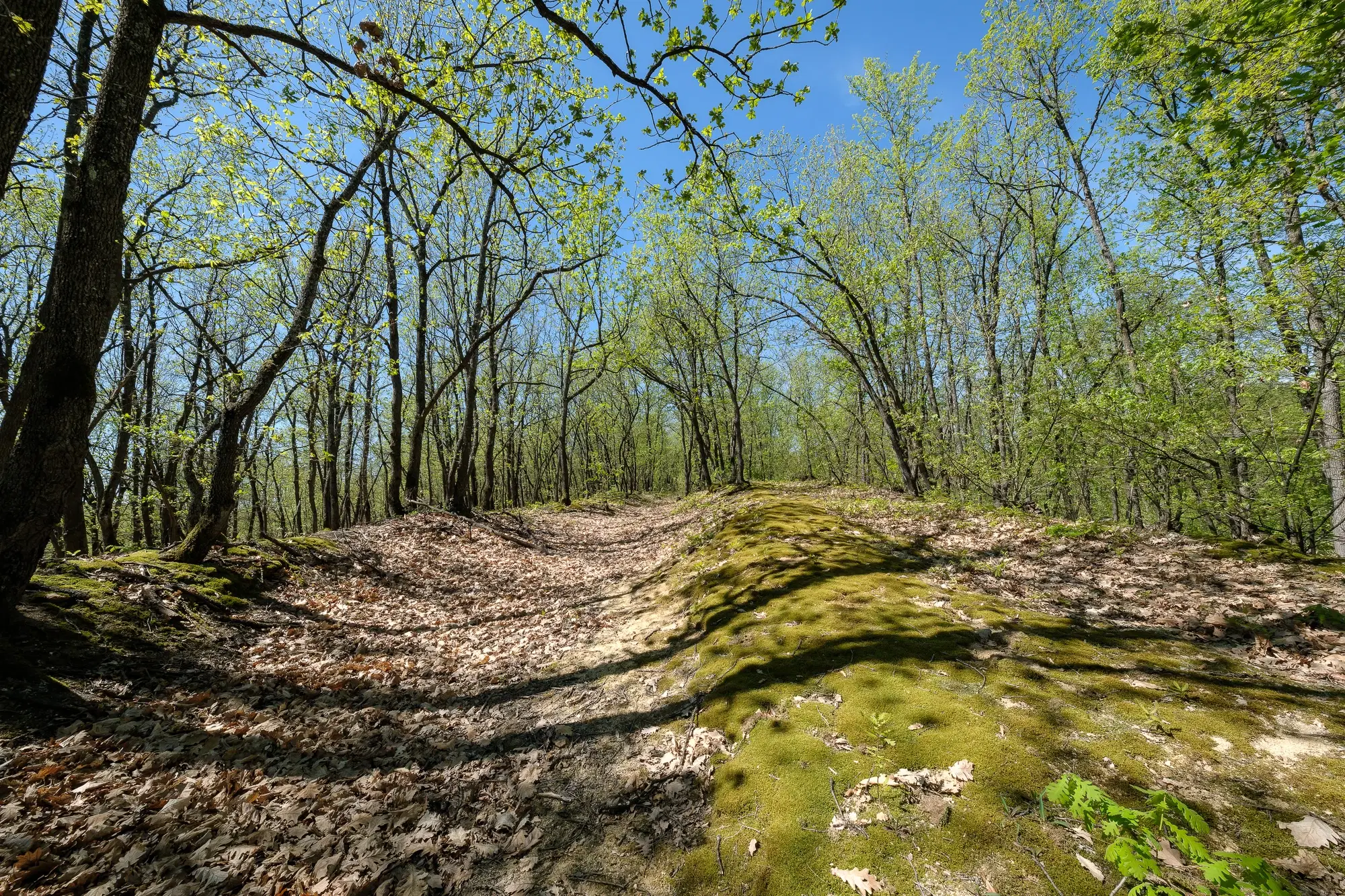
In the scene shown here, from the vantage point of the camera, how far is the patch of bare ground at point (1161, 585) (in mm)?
4172

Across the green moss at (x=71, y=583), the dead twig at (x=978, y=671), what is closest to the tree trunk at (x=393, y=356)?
the green moss at (x=71, y=583)

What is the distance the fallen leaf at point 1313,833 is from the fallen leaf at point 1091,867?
0.93 metres

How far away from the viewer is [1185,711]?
10.7ft

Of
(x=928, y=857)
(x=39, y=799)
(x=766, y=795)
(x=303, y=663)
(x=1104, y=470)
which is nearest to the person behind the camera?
(x=928, y=857)

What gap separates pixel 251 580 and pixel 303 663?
2.33m

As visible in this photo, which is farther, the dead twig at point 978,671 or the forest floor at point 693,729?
the dead twig at point 978,671

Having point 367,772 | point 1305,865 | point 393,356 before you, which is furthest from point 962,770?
point 393,356

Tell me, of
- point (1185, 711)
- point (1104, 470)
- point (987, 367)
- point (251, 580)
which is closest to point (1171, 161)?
point (987, 367)

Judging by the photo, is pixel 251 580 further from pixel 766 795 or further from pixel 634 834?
pixel 766 795

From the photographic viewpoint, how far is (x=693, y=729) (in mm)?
4316

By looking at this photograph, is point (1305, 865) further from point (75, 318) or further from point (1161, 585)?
point (75, 318)

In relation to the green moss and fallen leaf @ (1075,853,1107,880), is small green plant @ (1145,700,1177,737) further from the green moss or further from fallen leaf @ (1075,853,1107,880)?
the green moss

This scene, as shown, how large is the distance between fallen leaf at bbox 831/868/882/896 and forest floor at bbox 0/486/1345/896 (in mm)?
13

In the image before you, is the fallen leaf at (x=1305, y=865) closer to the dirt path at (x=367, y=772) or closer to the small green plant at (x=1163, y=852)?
the small green plant at (x=1163, y=852)
